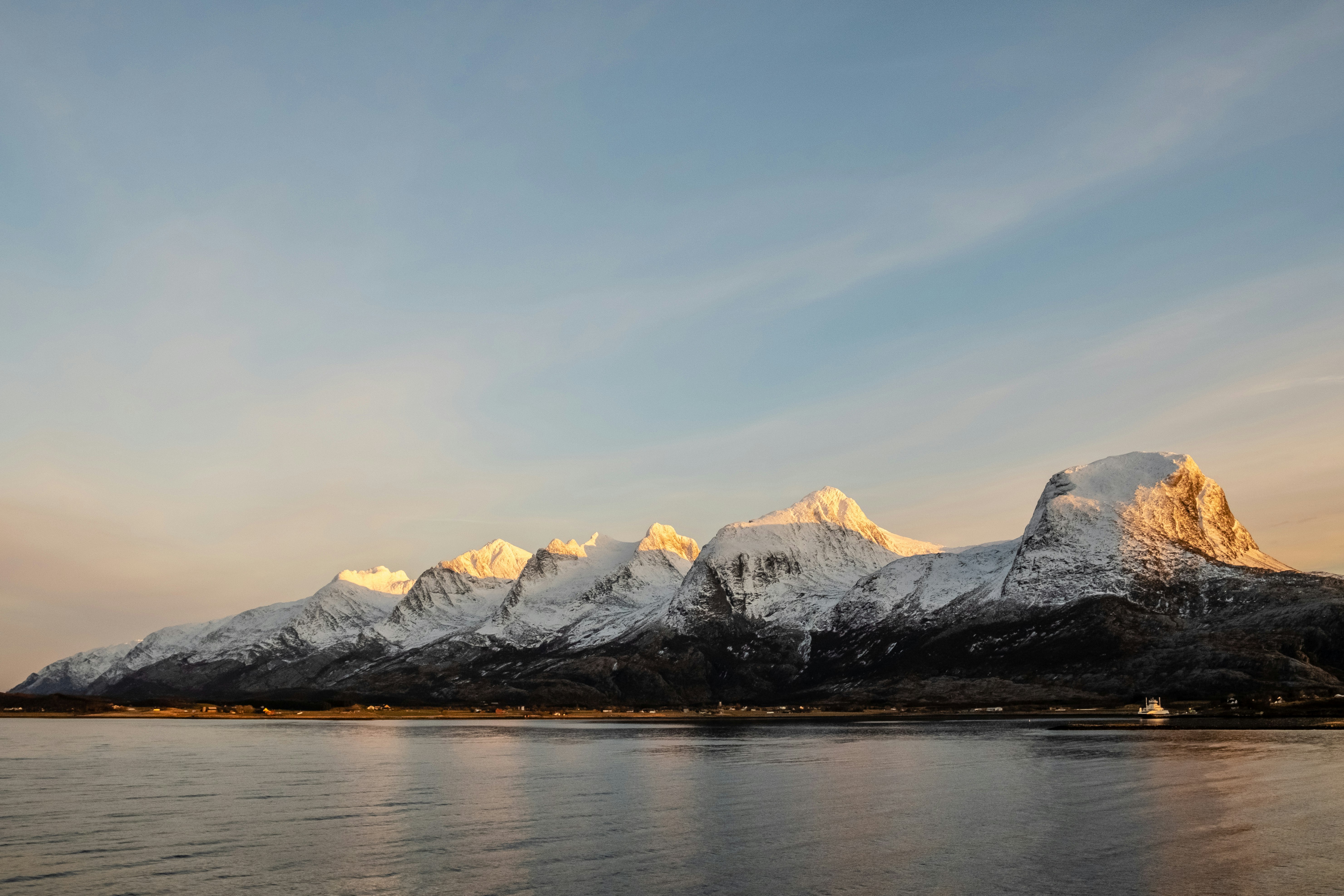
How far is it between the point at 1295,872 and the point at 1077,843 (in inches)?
491

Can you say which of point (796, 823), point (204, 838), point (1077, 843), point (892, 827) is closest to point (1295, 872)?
point (1077, 843)

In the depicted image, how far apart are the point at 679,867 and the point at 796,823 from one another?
65.2 feet

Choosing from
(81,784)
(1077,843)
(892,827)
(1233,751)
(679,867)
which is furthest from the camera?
(1233,751)

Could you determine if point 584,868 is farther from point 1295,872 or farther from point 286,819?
point 1295,872

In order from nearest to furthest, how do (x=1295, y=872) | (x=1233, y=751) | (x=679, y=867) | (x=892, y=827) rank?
(x=1295, y=872) < (x=679, y=867) < (x=892, y=827) < (x=1233, y=751)

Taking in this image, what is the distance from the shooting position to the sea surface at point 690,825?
52531 mm

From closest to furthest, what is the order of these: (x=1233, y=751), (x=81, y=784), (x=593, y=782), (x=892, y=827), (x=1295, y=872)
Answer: (x=1295, y=872)
(x=892, y=827)
(x=81, y=784)
(x=593, y=782)
(x=1233, y=751)

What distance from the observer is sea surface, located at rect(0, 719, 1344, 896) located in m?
52.5

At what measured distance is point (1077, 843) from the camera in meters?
62.9

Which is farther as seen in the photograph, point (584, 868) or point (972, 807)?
point (972, 807)

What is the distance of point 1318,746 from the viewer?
444 ft

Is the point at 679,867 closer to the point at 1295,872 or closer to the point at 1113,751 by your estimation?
the point at 1295,872

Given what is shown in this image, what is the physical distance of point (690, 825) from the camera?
73.8m

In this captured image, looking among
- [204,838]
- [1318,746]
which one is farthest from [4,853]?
[1318,746]
